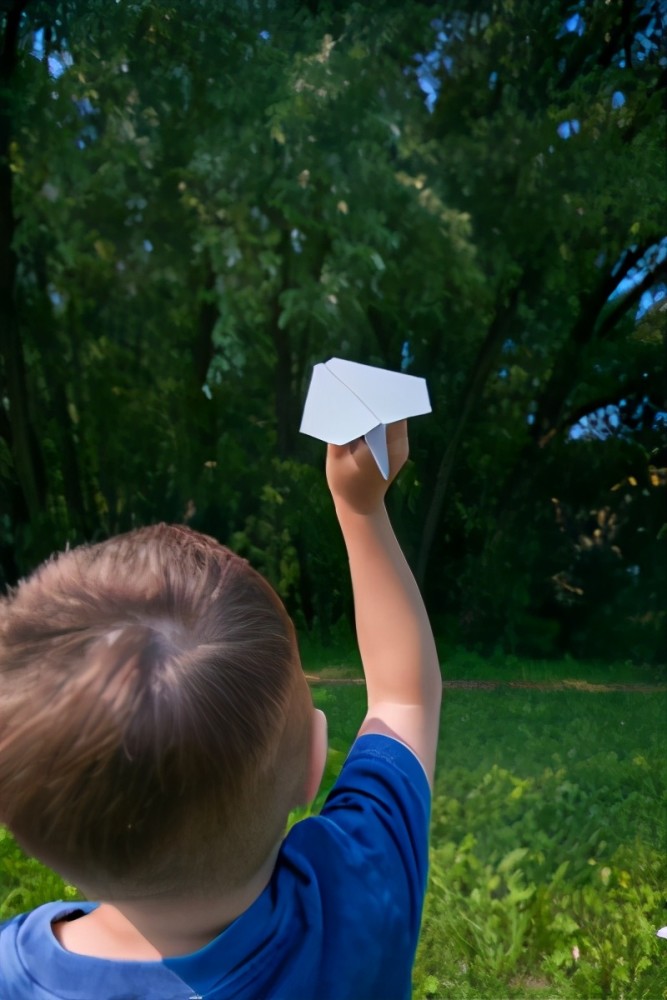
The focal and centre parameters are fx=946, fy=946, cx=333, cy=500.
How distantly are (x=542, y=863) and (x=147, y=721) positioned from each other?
190 centimetres

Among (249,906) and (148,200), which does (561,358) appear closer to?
(148,200)

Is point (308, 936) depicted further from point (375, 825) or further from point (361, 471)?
point (361, 471)

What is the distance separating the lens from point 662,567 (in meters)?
3.84

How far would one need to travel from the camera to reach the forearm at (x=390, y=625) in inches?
28.8

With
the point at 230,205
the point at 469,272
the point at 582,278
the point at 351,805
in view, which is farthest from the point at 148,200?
the point at 351,805

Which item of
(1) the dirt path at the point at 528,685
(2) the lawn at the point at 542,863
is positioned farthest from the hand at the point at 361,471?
(1) the dirt path at the point at 528,685

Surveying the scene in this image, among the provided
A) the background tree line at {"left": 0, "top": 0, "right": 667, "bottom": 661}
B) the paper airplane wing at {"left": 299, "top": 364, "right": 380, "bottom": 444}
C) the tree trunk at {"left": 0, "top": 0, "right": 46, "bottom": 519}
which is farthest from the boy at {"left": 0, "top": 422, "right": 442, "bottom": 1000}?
the tree trunk at {"left": 0, "top": 0, "right": 46, "bottom": 519}

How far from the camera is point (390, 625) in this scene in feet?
2.41

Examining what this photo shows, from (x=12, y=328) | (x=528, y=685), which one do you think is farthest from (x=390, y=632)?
(x=12, y=328)

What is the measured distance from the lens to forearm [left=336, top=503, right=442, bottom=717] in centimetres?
73

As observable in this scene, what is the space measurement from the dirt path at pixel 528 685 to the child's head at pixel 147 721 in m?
3.27

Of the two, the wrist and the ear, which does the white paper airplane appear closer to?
the wrist

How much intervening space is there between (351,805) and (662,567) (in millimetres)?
3456

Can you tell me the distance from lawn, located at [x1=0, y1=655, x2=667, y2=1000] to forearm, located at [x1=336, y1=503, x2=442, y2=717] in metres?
1.31
